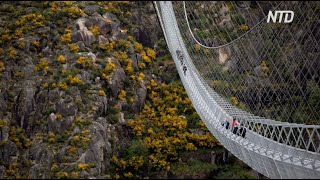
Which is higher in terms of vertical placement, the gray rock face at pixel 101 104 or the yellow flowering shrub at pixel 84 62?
the yellow flowering shrub at pixel 84 62

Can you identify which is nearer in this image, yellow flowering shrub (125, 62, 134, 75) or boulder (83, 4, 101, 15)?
yellow flowering shrub (125, 62, 134, 75)

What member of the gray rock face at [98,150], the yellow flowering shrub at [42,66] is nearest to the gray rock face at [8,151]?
the gray rock face at [98,150]

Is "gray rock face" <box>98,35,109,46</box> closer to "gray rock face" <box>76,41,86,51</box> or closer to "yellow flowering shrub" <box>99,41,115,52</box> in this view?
"yellow flowering shrub" <box>99,41,115,52</box>

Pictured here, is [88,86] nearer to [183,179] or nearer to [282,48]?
[183,179]

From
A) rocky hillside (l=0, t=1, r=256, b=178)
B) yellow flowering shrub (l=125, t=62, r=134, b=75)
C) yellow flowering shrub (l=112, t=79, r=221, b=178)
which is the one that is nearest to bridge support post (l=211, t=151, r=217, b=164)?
yellow flowering shrub (l=112, t=79, r=221, b=178)

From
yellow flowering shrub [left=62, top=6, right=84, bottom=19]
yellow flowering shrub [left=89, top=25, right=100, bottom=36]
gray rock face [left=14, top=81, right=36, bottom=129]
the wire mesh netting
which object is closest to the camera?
the wire mesh netting

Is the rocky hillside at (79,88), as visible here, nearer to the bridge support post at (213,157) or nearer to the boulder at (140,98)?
the boulder at (140,98)

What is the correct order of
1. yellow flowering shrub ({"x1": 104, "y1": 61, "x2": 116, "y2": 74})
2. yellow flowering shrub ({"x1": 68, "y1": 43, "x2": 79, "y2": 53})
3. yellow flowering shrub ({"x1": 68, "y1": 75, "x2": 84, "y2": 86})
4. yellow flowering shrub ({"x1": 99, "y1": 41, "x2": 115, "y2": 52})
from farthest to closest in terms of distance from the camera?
yellow flowering shrub ({"x1": 99, "y1": 41, "x2": 115, "y2": 52}) → yellow flowering shrub ({"x1": 68, "y1": 43, "x2": 79, "y2": 53}) → yellow flowering shrub ({"x1": 104, "y1": 61, "x2": 116, "y2": 74}) → yellow flowering shrub ({"x1": 68, "y1": 75, "x2": 84, "y2": 86})
